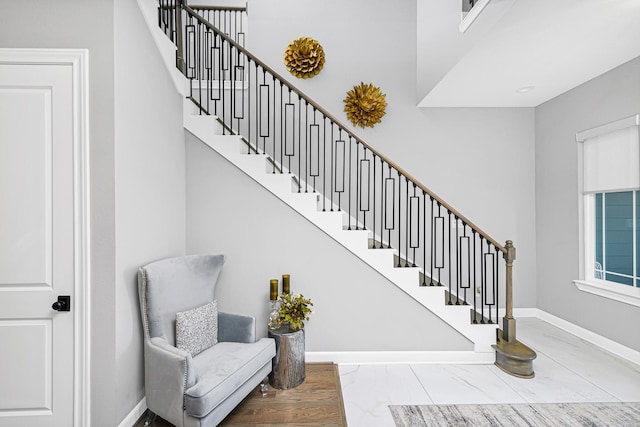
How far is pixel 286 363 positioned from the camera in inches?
109

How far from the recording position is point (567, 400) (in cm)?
259

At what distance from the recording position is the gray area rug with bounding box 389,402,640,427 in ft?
7.55

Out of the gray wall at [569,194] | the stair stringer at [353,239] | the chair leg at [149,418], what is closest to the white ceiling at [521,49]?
the gray wall at [569,194]

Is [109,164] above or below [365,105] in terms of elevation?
below

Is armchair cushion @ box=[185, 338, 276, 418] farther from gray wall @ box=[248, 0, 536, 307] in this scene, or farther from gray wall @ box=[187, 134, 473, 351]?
gray wall @ box=[248, 0, 536, 307]

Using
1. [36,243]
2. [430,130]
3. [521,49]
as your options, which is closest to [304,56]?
[430,130]

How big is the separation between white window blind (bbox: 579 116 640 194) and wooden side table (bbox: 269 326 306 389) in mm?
3593

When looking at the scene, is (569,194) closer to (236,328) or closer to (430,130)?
(430,130)

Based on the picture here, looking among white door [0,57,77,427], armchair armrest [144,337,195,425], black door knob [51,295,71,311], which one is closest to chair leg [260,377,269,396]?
armchair armrest [144,337,195,425]

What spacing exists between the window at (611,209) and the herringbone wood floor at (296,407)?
120 inches

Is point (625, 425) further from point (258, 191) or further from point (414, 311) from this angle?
point (258, 191)

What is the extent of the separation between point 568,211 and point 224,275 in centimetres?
411

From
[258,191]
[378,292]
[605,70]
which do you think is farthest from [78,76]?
[605,70]

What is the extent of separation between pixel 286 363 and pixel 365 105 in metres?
3.32
